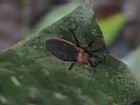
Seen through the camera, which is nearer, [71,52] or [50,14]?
[71,52]

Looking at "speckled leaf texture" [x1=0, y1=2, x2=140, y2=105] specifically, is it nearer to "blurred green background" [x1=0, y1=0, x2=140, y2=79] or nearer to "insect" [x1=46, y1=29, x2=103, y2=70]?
"insect" [x1=46, y1=29, x2=103, y2=70]

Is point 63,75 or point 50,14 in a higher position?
point 50,14

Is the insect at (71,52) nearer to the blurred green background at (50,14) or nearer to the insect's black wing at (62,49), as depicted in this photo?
the insect's black wing at (62,49)

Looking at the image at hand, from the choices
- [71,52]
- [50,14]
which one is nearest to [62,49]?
[71,52]

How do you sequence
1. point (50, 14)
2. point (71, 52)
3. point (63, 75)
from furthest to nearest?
point (50, 14)
point (71, 52)
point (63, 75)

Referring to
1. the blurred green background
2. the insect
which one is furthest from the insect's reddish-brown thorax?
the blurred green background

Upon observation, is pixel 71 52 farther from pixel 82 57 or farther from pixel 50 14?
pixel 50 14

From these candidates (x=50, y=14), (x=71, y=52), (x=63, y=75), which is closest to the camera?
(x=63, y=75)
